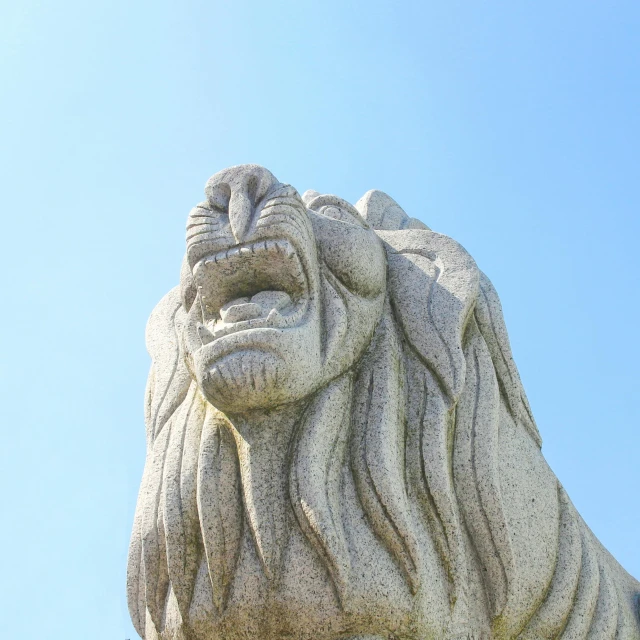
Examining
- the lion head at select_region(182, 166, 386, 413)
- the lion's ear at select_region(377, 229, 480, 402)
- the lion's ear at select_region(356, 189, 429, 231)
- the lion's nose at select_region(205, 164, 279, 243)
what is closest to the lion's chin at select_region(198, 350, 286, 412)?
the lion head at select_region(182, 166, 386, 413)

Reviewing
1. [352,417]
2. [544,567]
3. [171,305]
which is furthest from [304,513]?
[171,305]

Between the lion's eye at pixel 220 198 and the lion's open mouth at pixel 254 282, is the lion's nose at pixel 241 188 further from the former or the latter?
the lion's open mouth at pixel 254 282

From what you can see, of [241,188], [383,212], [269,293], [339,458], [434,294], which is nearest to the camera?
[339,458]

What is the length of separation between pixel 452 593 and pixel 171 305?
172cm

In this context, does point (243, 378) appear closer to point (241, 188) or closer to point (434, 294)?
point (241, 188)

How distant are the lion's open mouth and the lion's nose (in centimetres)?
12

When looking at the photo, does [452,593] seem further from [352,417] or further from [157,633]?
[157,633]

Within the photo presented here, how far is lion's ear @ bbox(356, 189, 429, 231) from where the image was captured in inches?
165

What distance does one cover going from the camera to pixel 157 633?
297 centimetres

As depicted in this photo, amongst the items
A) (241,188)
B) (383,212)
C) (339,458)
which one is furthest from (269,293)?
(383,212)

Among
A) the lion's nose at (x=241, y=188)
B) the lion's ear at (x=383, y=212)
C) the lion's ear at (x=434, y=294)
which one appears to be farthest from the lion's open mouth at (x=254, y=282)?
the lion's ear at (x=383, y=212)

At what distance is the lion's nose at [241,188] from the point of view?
315cm

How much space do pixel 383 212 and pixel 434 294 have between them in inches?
38.2

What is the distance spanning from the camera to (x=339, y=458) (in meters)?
3.00
